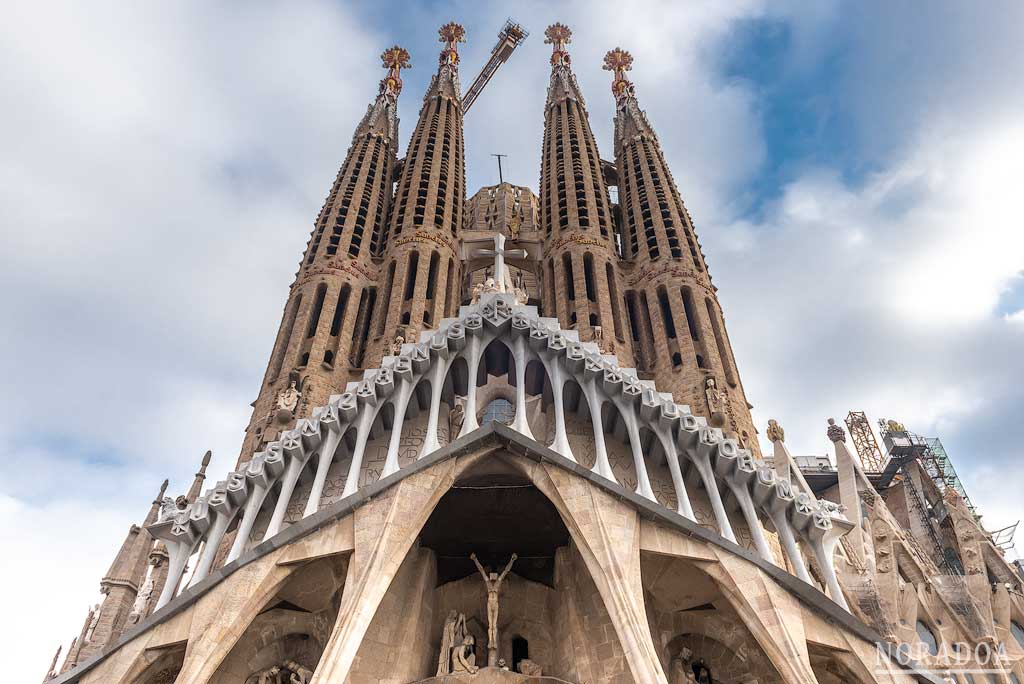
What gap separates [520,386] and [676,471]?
11.9ft

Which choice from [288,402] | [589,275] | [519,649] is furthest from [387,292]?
[519,649]

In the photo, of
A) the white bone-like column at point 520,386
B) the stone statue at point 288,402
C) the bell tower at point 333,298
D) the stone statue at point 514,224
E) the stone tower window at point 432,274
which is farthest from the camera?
the stone statue at point 514,224

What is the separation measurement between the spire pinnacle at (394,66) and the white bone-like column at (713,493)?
27983mm

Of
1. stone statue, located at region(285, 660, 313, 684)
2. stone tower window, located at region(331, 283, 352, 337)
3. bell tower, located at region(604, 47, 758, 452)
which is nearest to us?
stone statue, located at region(285, 660, 313, 684)

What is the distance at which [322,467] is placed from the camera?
1603cm

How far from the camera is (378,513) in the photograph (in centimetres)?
1492

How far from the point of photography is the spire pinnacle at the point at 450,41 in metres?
42.0

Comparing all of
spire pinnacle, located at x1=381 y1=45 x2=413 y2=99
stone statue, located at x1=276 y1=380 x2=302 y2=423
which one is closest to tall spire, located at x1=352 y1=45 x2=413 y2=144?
spire pinnacle, located at x1=381 y1=45 x2=413 y2=99

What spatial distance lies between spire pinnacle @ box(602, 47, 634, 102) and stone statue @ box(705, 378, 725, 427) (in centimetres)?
2027

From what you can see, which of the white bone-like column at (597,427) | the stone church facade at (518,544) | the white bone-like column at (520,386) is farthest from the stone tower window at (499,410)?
the white bone-like column at (597,427)

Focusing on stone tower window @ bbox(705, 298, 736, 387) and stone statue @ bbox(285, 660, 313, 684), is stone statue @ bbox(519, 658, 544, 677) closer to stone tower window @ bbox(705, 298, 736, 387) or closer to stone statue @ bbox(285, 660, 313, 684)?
stone statue @ bbox(285, 660, 313, 684)

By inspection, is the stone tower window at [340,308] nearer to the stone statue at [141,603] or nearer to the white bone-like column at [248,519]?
the white bone-like column at [248,519]

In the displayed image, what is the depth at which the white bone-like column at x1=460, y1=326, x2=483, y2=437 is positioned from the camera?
16.3 meters

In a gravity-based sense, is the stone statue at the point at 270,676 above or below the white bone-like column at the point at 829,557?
below
